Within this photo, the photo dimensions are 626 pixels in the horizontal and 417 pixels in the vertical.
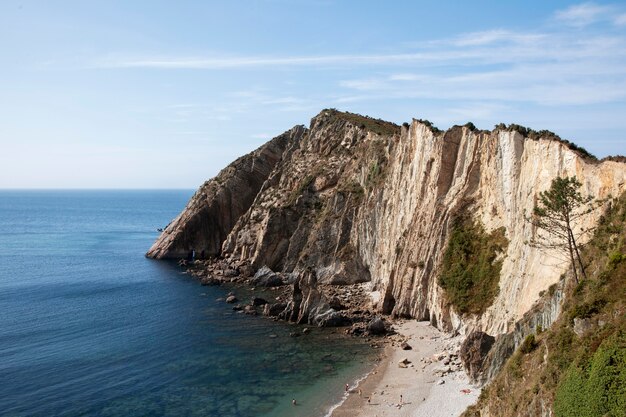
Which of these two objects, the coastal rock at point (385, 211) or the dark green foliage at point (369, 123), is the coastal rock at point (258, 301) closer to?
the coastal rock at point (385, 211)

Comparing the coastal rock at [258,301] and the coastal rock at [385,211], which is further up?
Answer: the coastal rock at [385,211]

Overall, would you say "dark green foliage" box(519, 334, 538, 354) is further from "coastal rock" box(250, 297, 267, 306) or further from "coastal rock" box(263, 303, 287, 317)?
"coastal rock" box(250, 297, 267, 306)

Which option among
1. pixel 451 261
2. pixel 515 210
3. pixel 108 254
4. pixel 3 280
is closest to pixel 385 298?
pixel 451 261

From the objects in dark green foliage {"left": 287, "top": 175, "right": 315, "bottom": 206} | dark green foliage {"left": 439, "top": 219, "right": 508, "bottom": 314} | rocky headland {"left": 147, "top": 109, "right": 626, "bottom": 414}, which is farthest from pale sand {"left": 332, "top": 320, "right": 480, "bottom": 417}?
dark green foliage {"left": 287, "top": 175, "right": 315, "bottom": 206}

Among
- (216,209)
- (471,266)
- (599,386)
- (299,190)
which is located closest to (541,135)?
(471,266)

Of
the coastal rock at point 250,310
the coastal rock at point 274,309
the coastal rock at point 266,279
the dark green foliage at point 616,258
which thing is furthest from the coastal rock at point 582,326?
the coastal rock at point 266,279

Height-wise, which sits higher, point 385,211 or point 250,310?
point 385,211

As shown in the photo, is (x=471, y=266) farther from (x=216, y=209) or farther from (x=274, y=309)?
(x=216, y=209)
